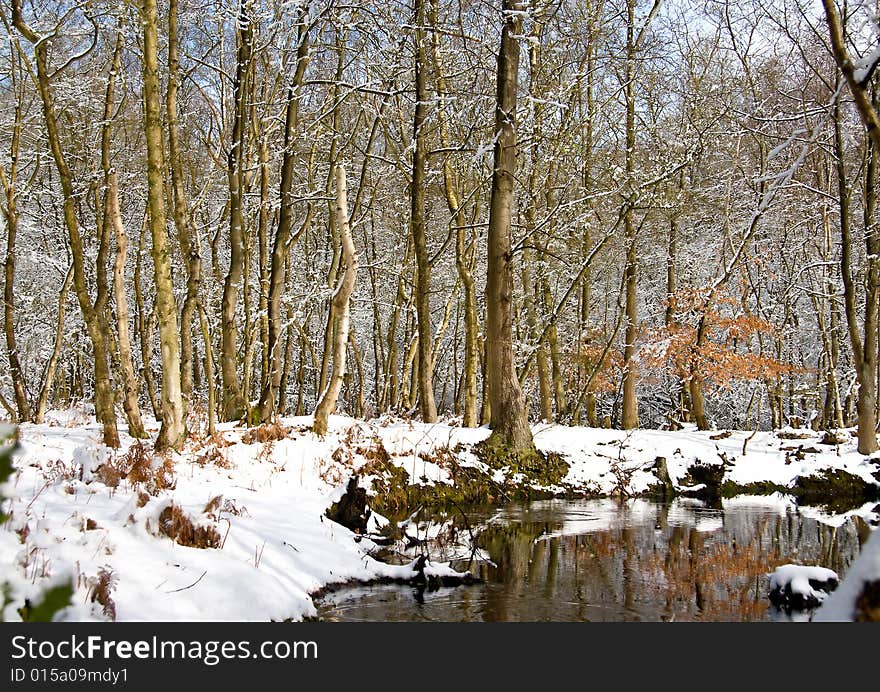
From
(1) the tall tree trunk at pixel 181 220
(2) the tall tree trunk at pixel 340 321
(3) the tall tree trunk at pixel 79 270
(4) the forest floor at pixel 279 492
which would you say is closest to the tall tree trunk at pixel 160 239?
(4) the forest floor at pixel 279 492

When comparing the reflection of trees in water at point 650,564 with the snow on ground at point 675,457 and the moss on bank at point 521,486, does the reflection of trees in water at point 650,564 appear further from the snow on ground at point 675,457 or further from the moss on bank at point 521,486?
the snow on ground at point 675,457

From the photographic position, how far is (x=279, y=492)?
8391mm

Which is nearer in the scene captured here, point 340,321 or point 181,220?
point 340,321

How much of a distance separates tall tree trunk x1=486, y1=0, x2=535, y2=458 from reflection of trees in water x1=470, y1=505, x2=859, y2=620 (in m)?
2.60

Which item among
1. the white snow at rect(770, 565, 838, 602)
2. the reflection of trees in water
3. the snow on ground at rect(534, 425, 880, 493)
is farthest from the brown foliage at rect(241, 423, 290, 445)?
the white snow at rect(770, 565, 838, 602)

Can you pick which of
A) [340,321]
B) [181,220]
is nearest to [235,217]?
[181,220]

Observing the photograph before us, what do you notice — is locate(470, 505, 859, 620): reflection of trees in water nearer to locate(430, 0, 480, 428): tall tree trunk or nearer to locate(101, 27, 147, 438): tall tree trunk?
locate(430, 0, 480, 428): tall tree trunk

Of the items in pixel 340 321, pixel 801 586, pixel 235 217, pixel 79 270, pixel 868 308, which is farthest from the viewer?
pixel 868 308

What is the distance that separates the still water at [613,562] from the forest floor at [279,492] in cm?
61

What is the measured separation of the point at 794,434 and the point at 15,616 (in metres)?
18.1

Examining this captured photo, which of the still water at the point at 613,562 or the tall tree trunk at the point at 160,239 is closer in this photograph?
the still water at the point at 613,562

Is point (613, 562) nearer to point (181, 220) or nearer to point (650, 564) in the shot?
point (650, 564)

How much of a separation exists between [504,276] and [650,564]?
590 centimetres

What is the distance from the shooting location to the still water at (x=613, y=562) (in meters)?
5.66
